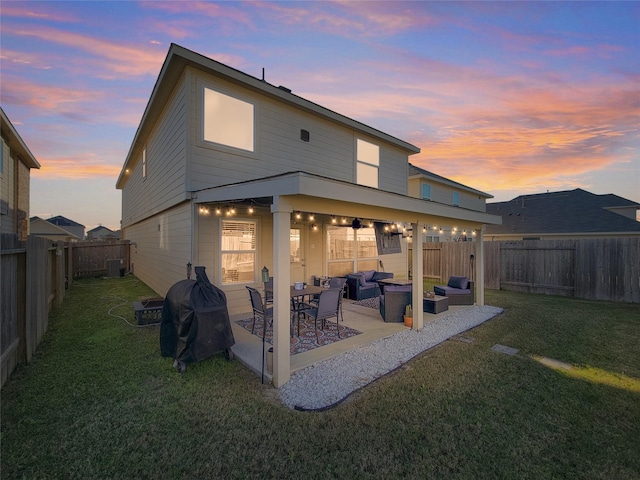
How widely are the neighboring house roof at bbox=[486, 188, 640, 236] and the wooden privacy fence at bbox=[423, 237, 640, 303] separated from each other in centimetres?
949

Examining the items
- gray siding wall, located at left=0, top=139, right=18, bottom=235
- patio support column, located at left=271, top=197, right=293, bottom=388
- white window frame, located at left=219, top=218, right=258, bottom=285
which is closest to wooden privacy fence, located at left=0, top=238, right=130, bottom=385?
white window frame, located at left=219, top=218, right=258, bottom=285

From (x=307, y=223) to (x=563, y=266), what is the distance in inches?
377

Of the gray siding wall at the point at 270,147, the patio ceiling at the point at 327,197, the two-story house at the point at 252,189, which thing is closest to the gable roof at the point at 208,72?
the two-story house at the point at 252,189

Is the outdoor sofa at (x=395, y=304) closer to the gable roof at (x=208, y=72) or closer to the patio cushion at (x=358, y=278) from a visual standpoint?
the patio cushion at (x=358, y=278)

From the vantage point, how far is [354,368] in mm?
4352

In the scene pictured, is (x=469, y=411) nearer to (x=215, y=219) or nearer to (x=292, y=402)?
(x=292, y=402)

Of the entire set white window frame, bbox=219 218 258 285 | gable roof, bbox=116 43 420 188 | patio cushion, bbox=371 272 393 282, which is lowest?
patio cushion, bbox=371 272 393 282

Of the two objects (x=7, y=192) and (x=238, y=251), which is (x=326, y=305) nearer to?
(x=238, y=251)

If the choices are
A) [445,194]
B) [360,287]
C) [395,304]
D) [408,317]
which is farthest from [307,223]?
[445,194]

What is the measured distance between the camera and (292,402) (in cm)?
342

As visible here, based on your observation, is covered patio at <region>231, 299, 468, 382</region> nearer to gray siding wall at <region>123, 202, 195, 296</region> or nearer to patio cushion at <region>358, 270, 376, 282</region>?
gray siding wall at <region>123, 202, 195, 296</region>

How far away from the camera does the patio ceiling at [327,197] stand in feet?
12.2

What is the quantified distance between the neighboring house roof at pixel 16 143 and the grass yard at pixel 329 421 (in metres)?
9.06

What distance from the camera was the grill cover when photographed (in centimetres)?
419
